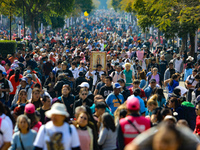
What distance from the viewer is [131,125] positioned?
5.47 meters

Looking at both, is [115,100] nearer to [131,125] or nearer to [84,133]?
[84,133]

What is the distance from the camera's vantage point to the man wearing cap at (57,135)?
4.71m

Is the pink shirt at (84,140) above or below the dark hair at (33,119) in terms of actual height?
below

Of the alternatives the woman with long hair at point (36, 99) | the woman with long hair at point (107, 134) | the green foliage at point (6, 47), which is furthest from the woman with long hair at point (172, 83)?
the green foliage at point (6, 47)

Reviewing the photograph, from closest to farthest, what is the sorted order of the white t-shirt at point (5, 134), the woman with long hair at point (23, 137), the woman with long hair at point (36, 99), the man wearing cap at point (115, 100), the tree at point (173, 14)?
1. the woman with long hair at point (23, 137)
2. the white t-shirt at point (5, 134)
3. the woman with long hair at point (36, 99)
4. the man wearing cap at point (115, 100)
5. the tree at point (173, 14)

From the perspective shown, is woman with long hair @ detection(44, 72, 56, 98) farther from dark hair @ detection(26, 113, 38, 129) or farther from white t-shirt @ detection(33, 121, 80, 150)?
white t-shirt @ detection(33, 121, 80, 150)

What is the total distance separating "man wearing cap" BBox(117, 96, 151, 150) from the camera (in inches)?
215

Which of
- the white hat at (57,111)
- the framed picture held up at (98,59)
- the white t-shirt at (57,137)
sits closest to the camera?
the white t-shirt at (57,137)

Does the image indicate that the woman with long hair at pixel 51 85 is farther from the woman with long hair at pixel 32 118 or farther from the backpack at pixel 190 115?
the woman with long hair at pixel 32 118

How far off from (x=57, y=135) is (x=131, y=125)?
1.17 meters

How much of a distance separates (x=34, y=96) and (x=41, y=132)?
382cm

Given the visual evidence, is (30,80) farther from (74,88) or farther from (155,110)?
(155,110)

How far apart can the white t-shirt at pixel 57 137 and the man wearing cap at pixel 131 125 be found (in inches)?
32.8

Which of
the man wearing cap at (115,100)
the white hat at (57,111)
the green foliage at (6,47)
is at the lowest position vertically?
the man wearing cap at (115,100)
